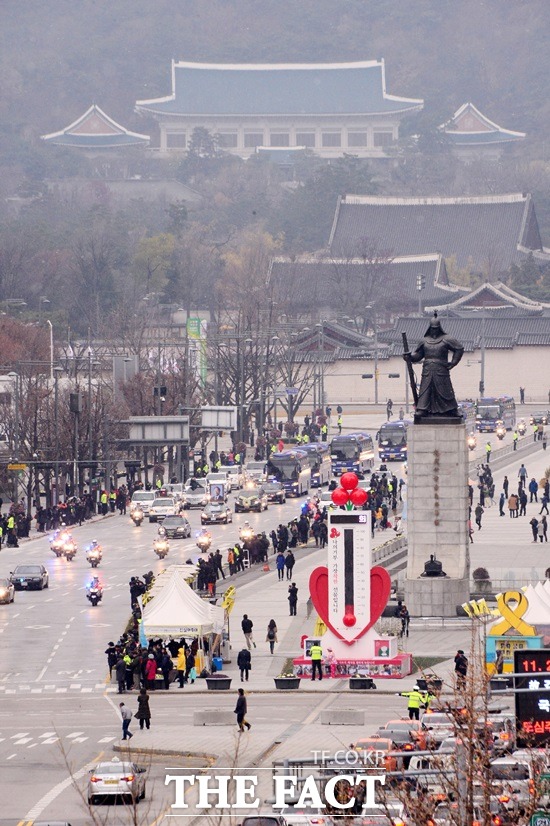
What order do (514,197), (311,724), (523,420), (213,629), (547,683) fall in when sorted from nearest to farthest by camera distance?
(547,683), (311,724), (213,629), (523,420), (514,197)

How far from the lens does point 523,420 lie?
122938mm

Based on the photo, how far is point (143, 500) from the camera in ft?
285

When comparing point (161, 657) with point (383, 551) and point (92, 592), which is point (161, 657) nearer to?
point (92, 592)

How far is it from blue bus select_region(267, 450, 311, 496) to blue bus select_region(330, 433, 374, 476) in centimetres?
319

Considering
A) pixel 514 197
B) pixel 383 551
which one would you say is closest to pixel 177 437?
pixel 383 551

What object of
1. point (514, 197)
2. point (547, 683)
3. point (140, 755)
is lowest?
point (140, 755)

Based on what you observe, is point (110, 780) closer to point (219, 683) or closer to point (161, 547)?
point (219, 683)

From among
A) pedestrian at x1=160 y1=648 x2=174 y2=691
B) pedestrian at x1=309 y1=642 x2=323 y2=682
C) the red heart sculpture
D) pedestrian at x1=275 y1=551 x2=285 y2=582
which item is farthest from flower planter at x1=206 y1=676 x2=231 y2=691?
pedestrian at x1=275 y1=551 x2=285 y2=582

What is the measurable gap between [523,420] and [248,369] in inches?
618

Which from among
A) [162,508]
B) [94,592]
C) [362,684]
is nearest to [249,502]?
[162,508]

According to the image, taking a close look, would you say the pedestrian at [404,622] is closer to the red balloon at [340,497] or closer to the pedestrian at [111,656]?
the red balloon at [340,497]

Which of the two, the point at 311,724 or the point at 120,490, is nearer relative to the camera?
the point at 311,724

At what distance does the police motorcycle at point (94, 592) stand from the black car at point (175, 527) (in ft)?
52.7

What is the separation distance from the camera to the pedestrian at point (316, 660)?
51406mm
